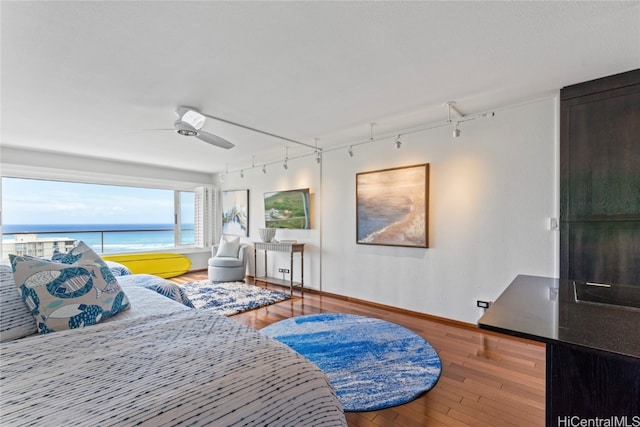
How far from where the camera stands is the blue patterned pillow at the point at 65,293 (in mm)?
1443

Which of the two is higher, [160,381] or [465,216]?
[465,216]

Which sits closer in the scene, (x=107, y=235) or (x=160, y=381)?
(x=160, y=381)

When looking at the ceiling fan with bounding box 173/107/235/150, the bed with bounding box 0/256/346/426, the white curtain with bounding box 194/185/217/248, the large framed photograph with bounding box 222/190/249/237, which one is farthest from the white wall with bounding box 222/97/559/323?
the white curtain with bounding box 194/185/217/248

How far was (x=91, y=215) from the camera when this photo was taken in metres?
7.75

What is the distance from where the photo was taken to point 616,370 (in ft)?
3.17

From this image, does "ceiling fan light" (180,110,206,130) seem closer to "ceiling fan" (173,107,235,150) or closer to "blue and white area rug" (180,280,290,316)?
"ceiling fan" (173,107,235,150)

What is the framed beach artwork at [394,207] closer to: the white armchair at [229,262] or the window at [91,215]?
the white armchair at [229,262]

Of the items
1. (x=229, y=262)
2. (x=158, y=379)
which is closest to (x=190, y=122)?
(x=158, y=379)

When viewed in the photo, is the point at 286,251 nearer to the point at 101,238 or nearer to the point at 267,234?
the point at 267,234

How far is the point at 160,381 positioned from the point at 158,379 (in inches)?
0.7

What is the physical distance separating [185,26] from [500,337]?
3862 millimetres

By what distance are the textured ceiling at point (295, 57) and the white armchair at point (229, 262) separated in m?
2.99

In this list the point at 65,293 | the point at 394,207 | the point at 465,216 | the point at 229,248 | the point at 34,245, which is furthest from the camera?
the point at 229,248

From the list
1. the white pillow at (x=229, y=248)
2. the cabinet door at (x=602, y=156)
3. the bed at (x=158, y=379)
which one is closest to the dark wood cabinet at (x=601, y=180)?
the cabinet door at (x=602, y=156)
